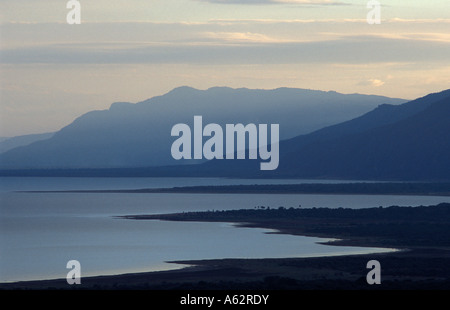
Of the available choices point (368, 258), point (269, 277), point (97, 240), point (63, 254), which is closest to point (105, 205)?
point (97, 240)

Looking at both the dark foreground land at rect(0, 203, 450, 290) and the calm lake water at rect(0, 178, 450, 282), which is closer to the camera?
the dark foreground land at rect(0, 203, 450, 290)

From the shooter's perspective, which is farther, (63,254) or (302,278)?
(63,254)

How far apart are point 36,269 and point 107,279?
337 inches

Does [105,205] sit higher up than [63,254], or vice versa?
[105,205]

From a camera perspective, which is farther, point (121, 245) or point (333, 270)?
point (121, 245)

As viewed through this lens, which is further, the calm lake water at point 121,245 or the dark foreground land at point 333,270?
the calm lake water at point 121,245

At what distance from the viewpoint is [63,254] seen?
7044 centimetres

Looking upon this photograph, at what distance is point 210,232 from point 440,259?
1191 inches

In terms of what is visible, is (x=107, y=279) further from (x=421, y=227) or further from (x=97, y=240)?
(x=421, y=227)

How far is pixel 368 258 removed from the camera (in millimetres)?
64438

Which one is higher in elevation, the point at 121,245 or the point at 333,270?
the point at 121,245
